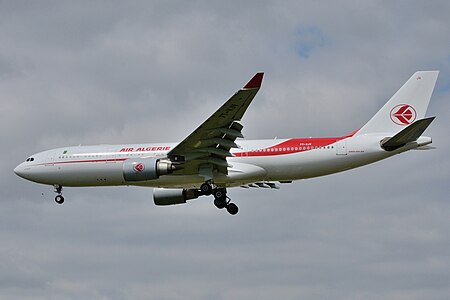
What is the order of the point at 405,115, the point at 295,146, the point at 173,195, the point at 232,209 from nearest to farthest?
the point at 295,146
the point at 405,115
the point at 232,209
the point at 173,195

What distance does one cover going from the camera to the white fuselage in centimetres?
4856

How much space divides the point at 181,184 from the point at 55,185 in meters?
7.38

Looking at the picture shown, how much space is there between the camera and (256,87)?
42.0m

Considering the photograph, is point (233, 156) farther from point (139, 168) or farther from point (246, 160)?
point (139, 168)

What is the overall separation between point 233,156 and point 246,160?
72 cm

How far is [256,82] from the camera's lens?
137ft

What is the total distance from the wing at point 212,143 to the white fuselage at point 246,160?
54 centimetres

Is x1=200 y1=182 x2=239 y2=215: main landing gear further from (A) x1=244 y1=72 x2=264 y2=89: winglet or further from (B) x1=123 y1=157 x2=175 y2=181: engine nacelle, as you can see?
(A) x1=244 y1=72 x2=264 y2=89: winglet

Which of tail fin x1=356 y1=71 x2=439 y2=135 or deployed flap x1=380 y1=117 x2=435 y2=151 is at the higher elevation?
tail fin x1=356 y1=71 x2=439 y2=135

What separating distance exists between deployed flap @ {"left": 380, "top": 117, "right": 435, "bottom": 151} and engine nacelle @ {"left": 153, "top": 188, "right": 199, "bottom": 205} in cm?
1172

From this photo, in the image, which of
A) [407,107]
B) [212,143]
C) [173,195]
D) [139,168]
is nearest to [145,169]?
[139,168]

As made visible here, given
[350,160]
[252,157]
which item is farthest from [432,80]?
[252,157]

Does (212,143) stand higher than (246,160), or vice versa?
(212,143)

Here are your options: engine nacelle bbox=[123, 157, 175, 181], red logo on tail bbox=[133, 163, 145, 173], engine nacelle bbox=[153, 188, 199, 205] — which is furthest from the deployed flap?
red logo on tail bbox=[133, 163, 145, 173]
